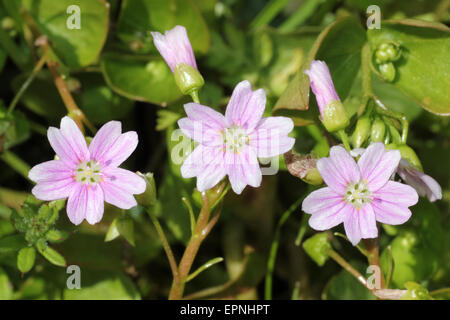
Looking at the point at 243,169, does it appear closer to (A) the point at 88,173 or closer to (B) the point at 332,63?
(A) the point at 88,173

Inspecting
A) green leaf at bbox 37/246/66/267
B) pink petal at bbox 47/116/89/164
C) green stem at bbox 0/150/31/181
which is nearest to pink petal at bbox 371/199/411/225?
pink petal at bbox 47/116/89/164

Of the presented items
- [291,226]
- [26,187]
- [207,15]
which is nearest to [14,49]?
[26,187]

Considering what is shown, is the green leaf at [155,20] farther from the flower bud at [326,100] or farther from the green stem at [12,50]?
the flower bud at [326,100]

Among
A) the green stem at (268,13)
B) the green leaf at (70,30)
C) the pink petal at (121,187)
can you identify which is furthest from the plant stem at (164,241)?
the green stem at (268,13)

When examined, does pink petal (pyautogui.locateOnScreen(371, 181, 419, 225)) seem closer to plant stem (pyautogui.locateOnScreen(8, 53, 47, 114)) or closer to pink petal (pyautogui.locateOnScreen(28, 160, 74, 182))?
pink petal (pyautogui.locateOnScreen(28, 160, 74, 182))

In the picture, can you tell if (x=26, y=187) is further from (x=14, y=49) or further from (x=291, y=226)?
(x=291, y=226)

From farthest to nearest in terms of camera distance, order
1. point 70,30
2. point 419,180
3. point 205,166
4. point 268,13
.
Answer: point 268,13
point 70,30
point 419,180
point 205,166

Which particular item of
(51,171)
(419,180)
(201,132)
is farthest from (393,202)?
(51,171)
